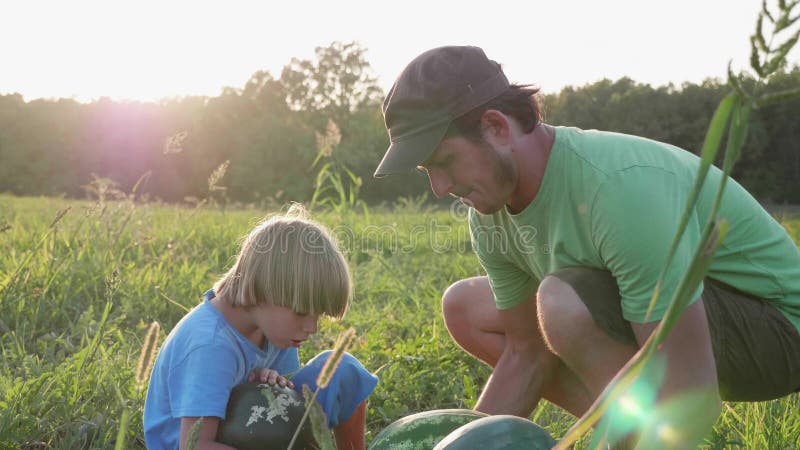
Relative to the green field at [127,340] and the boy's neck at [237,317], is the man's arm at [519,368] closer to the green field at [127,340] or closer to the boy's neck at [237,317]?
the green field at [127,340]

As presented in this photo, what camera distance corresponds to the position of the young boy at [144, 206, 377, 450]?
2438 mm

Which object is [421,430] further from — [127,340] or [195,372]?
[127,340]

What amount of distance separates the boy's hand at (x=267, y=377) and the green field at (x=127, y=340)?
0.45 meters

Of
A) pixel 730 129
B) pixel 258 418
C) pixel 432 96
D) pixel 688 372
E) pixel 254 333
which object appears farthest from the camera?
pixel 254 333

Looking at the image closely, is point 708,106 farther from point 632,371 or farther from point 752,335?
point 632,371

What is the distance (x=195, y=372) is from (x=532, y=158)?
1.34 meters

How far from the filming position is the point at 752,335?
2.53 m

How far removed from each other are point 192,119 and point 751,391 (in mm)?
35468

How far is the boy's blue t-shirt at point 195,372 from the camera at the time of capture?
7.87 feet

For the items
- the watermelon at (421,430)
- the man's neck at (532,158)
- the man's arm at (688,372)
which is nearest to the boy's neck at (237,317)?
the watermelon at (421,430)

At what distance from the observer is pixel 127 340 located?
4066 millimetres

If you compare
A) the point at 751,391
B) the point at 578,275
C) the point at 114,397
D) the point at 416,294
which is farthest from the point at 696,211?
the point at 416,294

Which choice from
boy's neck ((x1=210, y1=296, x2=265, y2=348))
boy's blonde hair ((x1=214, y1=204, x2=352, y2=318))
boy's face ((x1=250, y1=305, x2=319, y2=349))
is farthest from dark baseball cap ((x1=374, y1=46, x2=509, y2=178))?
boy's neck ((x1=210, y1=296, x2=265, y2=348))

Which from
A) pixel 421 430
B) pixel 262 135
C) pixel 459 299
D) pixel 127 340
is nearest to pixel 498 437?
pixel 421 430
